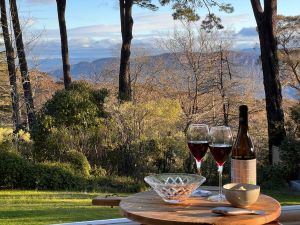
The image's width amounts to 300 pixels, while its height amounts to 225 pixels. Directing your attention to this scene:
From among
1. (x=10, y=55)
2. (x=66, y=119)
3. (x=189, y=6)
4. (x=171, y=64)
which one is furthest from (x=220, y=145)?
(x=171, y=64)

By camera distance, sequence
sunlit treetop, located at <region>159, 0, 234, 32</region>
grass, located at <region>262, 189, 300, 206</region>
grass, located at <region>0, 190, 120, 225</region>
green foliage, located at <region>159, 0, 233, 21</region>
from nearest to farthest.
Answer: grass, located at <region>0, 190, 120, 225</region>
grass, located at <region>262, 189, 300, 206</region>
sunlit treetop, located at <region>159, 0, 234, 32</region>
green foliage, located at <region>159, 0, 233, 21</region>

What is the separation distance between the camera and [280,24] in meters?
18.8

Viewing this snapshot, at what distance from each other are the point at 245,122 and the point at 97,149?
7.05 metres

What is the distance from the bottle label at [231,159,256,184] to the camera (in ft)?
6.49

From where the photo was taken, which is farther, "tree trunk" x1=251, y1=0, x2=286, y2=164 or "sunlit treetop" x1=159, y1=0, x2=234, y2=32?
"sunlit treetop" x1=159, y1=0, x2=234, y2=32

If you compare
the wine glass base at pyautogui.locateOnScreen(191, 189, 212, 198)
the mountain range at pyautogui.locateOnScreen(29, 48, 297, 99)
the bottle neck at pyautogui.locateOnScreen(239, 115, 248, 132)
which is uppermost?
the mountain range at pyautogui.locateOnScreen(29, 48, 297, 99)

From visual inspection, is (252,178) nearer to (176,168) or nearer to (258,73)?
(176,168)

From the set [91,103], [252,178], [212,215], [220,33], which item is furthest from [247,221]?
[220,33]

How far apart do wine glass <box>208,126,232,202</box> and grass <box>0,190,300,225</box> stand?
238 centimetres

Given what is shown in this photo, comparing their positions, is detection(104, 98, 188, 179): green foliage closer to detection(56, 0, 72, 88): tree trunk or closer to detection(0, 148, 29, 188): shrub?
detection(0, 148, 29, 188): shrub

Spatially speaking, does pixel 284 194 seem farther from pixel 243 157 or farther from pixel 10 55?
pixel 10 55

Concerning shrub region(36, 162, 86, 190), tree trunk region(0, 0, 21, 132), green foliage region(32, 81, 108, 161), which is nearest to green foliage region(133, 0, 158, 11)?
tree trunk region(0, 0, 21, 132)

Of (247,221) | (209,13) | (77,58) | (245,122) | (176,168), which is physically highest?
(209,13)

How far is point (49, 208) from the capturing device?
5.17 metres
